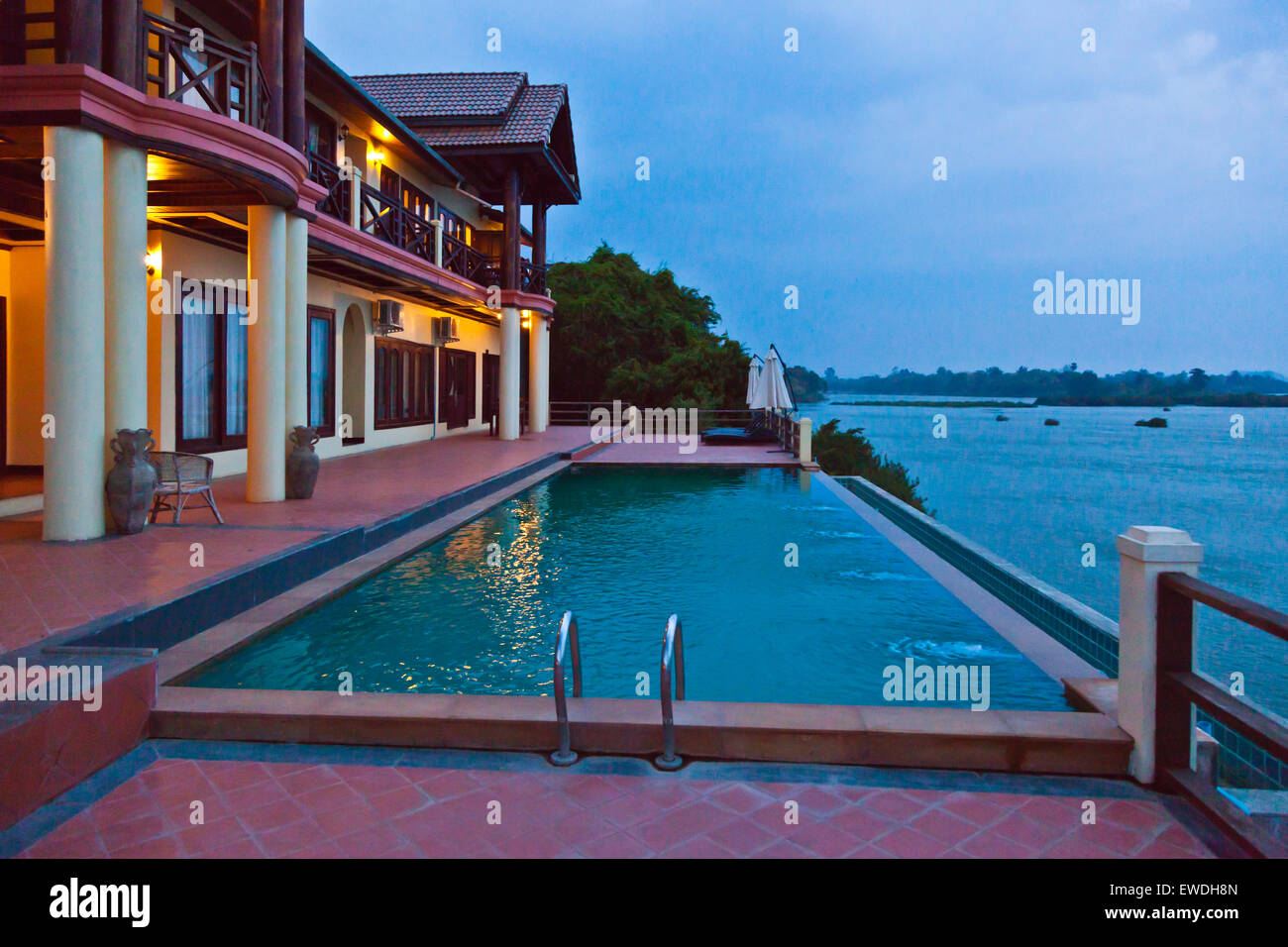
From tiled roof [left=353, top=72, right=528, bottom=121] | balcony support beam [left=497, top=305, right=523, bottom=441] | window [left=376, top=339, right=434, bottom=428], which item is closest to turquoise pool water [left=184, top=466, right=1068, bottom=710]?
→ window [left=376, top=339, right=434, bottom=428]

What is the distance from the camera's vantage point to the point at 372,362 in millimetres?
17297

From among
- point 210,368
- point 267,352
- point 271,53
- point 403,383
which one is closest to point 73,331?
point 267,352

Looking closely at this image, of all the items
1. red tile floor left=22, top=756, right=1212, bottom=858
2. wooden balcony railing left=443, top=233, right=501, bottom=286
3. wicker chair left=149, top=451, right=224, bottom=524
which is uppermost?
wooden balcony railing left=443, top=233, right=501, bottom=286

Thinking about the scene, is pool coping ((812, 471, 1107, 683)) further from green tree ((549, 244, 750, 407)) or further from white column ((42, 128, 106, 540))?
green tree ((549, 244, 750, 407))

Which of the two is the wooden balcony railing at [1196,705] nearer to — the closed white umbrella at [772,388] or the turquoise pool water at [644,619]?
the turquoise pool water at [644,619]

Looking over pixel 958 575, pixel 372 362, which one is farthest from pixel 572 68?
pixel 958 575

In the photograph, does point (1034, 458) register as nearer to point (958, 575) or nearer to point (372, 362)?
point (372, 362)

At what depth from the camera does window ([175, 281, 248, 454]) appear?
1102cm

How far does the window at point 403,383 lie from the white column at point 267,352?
816 cm

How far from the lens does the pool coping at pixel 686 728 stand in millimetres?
3668

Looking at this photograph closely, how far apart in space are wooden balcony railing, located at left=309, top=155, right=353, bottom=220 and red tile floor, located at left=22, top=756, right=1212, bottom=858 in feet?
35.6

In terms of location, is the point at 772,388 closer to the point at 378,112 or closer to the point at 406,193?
the point at 406,193

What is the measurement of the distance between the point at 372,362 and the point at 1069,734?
1560 centimetres
